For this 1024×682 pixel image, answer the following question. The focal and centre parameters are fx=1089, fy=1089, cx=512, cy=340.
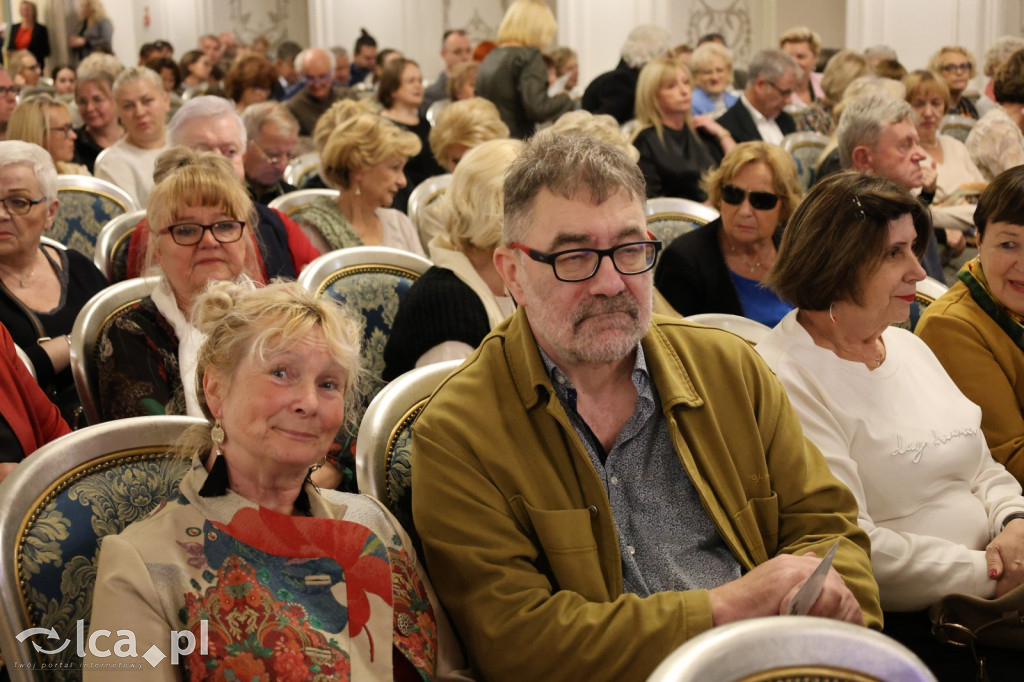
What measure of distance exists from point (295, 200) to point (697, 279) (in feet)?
5.51

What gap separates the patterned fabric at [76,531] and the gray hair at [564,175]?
2.30 feet

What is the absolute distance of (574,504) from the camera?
168 centimetres

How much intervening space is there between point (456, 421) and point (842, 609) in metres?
0.64

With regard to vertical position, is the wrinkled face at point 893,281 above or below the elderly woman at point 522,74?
below

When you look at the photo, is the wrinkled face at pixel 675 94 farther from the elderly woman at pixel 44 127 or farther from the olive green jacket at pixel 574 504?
the olive green jacket at pixel 574 504

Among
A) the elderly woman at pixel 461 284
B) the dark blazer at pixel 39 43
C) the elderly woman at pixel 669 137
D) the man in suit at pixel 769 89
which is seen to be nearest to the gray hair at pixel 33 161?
the elderly woman at pixel 461 284

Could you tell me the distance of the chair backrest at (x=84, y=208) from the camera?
163 inches

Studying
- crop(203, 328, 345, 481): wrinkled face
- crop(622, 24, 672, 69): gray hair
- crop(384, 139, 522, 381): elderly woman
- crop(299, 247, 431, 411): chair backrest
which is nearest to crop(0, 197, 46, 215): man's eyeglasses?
crop(299, 247, 431, 411): chair backrest

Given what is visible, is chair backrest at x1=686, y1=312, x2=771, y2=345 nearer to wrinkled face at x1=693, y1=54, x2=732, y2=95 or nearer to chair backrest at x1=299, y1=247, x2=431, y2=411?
chair backrest at x1=299, y1=247, x2=431, y2=411

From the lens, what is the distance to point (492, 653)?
1622mm

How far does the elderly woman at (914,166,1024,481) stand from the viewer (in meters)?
2.43

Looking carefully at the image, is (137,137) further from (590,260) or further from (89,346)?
(590,260)

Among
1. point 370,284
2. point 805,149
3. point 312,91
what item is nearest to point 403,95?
point 312,91

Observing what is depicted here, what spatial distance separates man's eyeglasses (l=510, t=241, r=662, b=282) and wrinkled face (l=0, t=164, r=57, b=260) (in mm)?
1893
